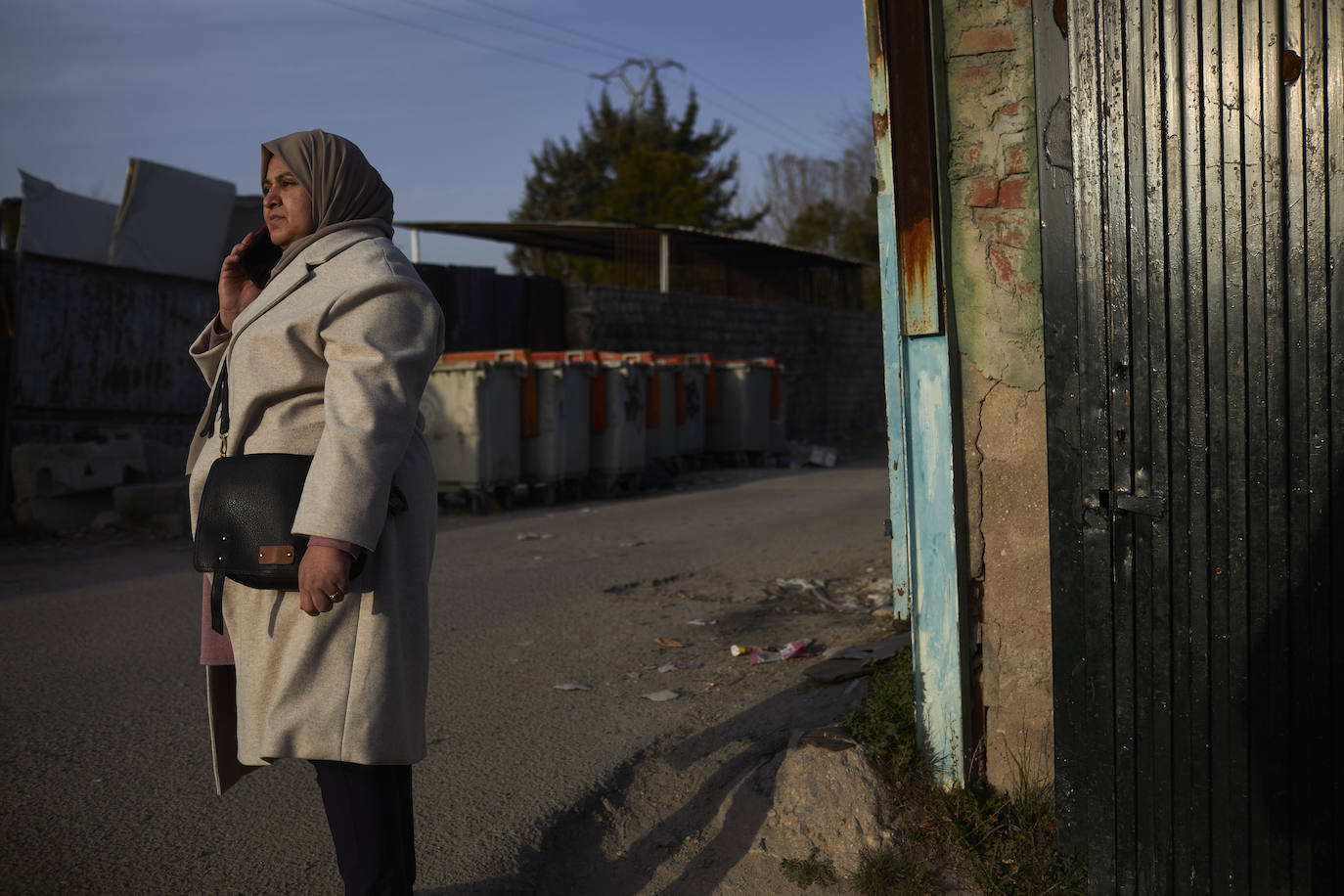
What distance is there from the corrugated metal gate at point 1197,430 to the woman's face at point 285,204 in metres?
1.57

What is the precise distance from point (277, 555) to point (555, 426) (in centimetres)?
875

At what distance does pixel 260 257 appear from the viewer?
2.35 m

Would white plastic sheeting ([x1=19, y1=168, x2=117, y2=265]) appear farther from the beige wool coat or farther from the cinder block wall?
the beige wool coat

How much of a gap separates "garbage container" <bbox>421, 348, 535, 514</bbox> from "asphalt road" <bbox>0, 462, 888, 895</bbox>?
1.92 meters

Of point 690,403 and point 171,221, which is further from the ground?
point 171,221

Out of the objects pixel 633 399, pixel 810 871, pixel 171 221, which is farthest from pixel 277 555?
pixel 171 221

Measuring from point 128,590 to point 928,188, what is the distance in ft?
18.2

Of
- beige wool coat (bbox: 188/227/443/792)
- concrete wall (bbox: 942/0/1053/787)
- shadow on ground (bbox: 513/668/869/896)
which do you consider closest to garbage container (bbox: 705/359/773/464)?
shadow on ground (bbox: 513/668/869/896)

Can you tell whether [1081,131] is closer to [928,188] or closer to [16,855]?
[928,188]

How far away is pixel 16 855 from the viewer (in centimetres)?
263

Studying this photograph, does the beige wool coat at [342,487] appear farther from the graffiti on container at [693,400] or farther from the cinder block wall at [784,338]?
the cinder block wall at [784,338]

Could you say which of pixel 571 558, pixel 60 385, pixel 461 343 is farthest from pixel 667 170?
pixel 571 558

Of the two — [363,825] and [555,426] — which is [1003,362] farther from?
[555,426]

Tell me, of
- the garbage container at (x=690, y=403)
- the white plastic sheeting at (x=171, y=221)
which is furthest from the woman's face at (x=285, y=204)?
the garbage container at (x=690, y=403)
